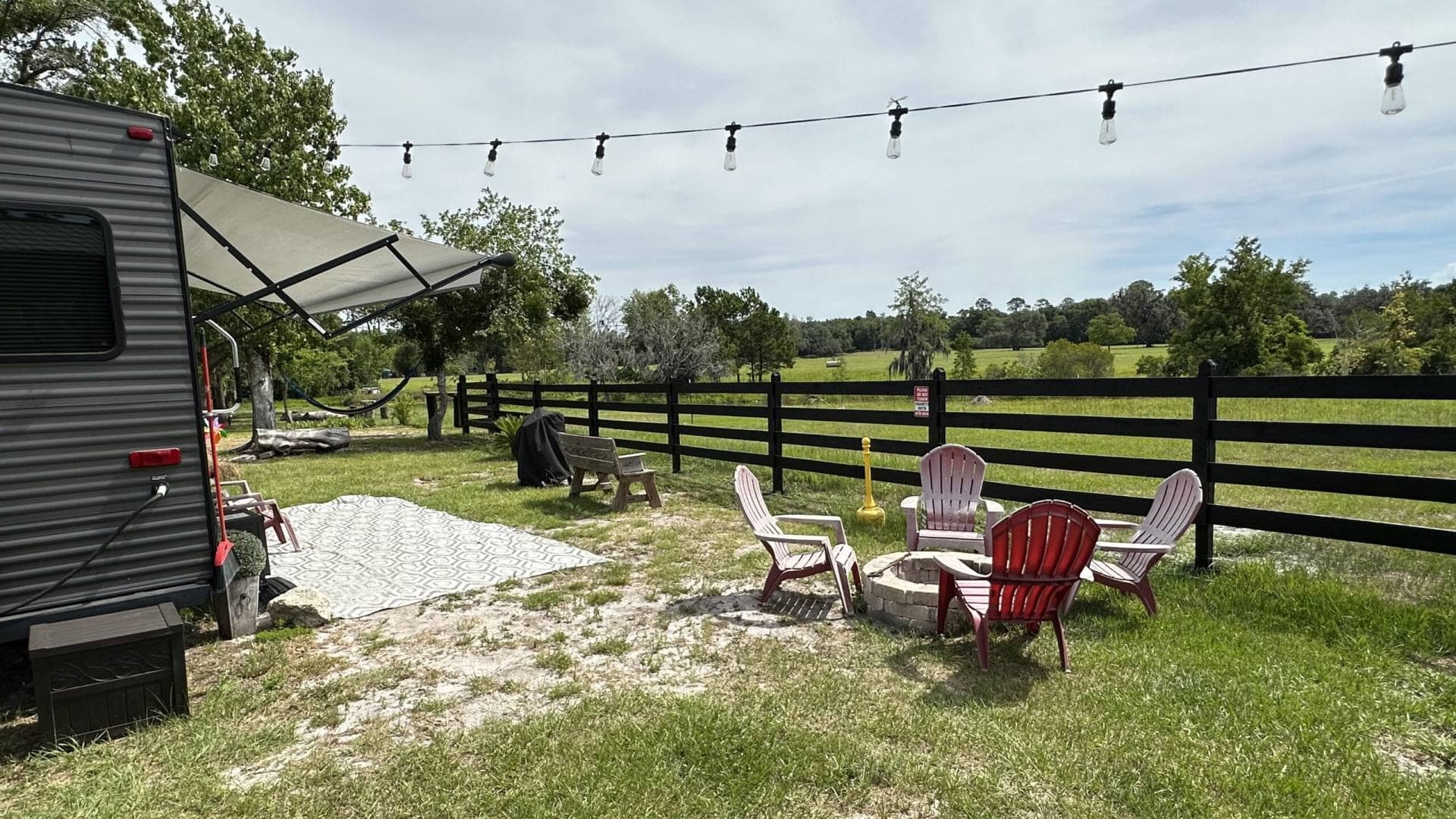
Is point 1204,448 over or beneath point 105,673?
over

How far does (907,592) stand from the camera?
13.5 feet

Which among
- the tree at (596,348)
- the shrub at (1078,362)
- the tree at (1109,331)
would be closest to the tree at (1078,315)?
the tree at (1109,331)

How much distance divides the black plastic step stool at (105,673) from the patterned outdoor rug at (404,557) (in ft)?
4.88

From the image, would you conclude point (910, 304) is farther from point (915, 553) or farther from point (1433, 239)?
point (915, 553)

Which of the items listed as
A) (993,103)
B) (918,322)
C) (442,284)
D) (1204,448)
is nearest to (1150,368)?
(918,322)

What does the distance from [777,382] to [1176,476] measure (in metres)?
4.94

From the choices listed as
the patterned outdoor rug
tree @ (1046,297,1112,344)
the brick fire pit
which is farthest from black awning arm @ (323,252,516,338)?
tree @ (1046,297,1112,344)

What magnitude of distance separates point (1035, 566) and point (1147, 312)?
85.2 m

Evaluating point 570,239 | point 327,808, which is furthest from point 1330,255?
point 327,808

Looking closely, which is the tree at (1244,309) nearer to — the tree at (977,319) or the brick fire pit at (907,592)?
the tree at (977,319)

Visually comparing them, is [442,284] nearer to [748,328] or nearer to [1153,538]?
[1153,538]

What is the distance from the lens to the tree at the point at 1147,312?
237ft

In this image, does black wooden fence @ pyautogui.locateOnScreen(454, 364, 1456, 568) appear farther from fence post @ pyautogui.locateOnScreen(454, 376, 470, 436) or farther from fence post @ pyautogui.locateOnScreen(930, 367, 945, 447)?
fence post @ pyautogui.locateOnScreen(454, 376, 470, 436)

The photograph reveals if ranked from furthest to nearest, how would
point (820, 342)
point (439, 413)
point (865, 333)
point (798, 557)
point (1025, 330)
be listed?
point (820, 342) < point (865, 333) < point (1025, 330) < point (439, 413) < point (798, 557)
